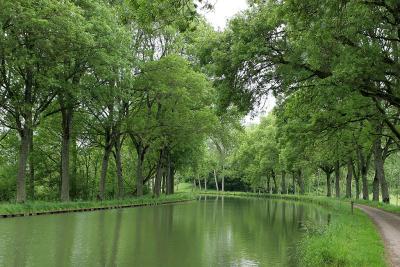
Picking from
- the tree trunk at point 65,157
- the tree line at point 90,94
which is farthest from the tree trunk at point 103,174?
the tree trunk at point 65,157

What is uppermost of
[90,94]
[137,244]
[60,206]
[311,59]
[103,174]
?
[90,94]

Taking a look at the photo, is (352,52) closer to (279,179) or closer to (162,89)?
(162,89)

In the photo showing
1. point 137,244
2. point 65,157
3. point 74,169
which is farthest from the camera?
point 74,169

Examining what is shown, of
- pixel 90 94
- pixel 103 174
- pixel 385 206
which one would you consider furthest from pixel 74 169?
pixel 385 206

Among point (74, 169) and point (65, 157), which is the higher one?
point (65, 157)

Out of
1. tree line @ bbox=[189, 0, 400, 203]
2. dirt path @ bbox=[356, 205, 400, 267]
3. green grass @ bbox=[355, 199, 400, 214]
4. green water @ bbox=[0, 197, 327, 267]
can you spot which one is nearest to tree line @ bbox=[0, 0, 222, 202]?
tree line @ bbox=[189, 0, 400, 203]

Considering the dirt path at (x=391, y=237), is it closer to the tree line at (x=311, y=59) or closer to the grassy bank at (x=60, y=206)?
the tree line at (x=311, y=59)

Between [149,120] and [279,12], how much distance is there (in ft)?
84.3

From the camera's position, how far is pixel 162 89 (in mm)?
34094

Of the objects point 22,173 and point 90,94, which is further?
point 90,94

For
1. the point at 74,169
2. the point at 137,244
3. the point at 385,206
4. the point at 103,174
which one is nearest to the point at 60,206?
the point at 103,174

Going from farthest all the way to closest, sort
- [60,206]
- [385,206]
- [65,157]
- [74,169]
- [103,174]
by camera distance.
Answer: [74,169] < [103,174] < [385,206] < [65,157] < [60,206]

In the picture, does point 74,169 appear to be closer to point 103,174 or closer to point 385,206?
point 103,174

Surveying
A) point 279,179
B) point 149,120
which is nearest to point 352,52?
point 149,120
